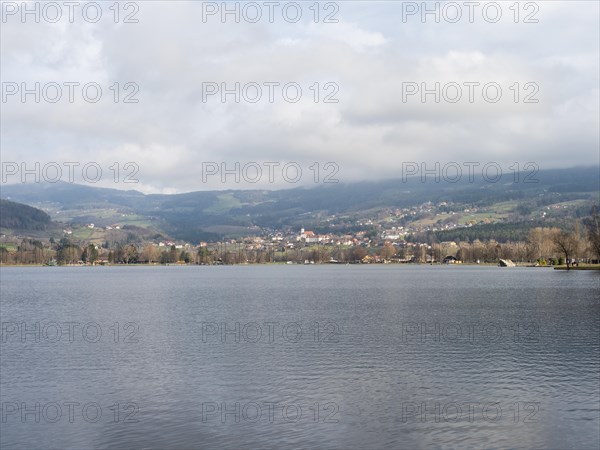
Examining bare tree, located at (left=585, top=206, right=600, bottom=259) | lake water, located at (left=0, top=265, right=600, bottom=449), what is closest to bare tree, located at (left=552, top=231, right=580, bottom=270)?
bare tree, located at (left=585, top=206, right=600, bottom=259)

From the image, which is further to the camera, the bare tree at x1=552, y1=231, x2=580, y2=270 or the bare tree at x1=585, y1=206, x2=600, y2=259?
the bare tree at x1=552, y1=231, x2=580, y2=270

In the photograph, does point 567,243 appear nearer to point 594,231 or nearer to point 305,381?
point 594,231

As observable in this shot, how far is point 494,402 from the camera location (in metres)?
31.4

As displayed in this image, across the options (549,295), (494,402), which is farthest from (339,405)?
(549,295)

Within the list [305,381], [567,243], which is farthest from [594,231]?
[305,381]

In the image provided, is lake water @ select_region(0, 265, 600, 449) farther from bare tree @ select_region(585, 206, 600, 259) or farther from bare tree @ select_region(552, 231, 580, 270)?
bare tree @ select_region(552, 231, 580, 270)

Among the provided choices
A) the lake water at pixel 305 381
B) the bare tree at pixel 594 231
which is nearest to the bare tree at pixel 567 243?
Answer: the bare tree at pixel 594 231

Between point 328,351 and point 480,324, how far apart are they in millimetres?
22004

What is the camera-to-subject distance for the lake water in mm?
26828

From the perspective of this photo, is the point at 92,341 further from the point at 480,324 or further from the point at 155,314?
the point at 480,324

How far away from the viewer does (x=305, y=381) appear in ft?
119

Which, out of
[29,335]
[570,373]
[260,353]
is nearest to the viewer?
[570,373]

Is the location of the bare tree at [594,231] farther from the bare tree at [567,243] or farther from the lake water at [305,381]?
the lake water at [305,381]

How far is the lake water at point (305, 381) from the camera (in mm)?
26828
